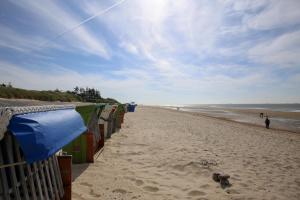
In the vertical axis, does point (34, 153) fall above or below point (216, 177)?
above

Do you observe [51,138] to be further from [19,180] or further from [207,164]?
[207,164]

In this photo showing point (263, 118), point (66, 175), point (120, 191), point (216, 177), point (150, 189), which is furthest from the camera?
point (263, 118)

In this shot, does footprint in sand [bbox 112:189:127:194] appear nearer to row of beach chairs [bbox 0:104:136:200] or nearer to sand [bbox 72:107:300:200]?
sand [bbox 72:107:300:200]

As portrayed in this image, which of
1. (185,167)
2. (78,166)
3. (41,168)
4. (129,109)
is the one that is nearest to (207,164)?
(185,167)

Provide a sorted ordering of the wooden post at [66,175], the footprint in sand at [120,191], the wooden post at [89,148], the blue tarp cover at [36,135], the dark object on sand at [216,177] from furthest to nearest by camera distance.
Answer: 1. the wooden post at [89,148]
2. the dark object on sand at [216,177]
3. the footprint in sand at [120,191]
4. the wooden post at [66,175]
5. the blue tarp cover at [36,135]

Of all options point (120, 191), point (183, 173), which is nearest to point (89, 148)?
point (120, 191)

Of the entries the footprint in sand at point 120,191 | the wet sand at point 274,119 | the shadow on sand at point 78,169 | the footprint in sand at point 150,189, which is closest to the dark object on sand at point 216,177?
the footprint in sand at point 150,189

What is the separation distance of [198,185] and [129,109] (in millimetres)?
37737

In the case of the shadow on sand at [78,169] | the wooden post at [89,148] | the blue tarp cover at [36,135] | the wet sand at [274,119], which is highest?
the blue tarp cover at [36,135]

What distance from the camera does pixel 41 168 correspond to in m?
3.62

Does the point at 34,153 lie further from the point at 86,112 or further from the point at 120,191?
the point at 86,112

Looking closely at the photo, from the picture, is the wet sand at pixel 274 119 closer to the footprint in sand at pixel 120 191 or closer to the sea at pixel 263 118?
the sea at pixel 263 118

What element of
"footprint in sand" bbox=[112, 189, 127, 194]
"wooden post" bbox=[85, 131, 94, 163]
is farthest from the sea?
"footprint in sand" bbox=[112, 189, 127, 194]

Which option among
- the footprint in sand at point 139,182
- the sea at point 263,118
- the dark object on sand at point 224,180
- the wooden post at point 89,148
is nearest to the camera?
the footprint in sand at point 139,182
